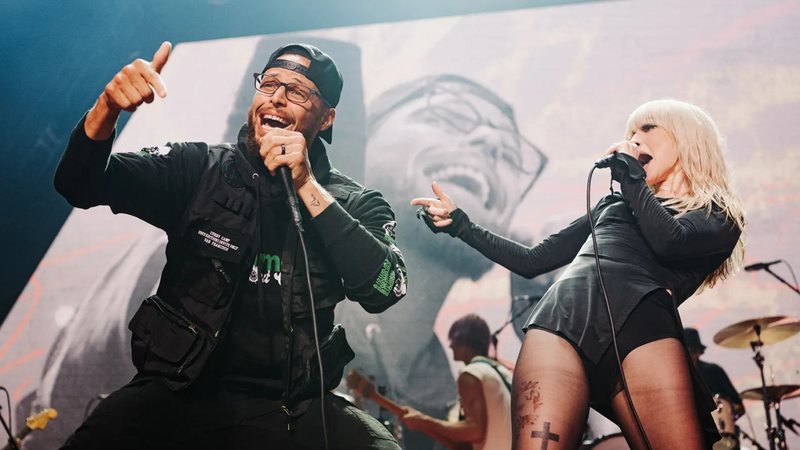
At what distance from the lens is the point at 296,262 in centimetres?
191

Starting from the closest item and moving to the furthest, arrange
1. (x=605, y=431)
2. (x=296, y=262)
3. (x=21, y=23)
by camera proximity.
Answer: (x=296, y=262) < (x=21, y=23) < (x=605, y=431)

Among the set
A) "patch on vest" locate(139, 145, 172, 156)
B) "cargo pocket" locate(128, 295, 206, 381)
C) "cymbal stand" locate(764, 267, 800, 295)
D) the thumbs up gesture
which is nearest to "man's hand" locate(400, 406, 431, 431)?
"cargo pocket" locate(128, 295, 206, 381)

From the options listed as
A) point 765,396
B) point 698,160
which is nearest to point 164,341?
point 698,160

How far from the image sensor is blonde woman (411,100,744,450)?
1.77 meters

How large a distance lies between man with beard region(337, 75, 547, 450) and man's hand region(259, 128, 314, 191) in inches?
108

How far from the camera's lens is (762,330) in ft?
12.3

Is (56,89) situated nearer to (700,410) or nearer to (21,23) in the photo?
(21,23)

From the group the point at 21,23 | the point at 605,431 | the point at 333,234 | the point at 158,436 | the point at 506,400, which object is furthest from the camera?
the point at 605,431

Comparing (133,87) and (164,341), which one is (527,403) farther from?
(133,87)

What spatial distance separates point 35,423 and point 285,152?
3572 millimetres

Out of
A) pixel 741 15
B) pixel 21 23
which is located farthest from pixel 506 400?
pixel 21 23

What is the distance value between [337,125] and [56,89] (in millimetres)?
1852

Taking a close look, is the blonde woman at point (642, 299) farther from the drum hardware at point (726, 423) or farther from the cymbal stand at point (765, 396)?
the drum hardware at point (726, 423)

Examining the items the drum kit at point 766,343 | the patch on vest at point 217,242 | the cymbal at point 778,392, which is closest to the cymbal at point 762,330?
the drum kit at point 766,343
